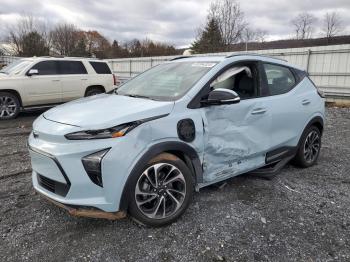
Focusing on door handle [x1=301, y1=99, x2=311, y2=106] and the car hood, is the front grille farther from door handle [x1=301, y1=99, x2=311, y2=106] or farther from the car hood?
door handle [x1=301, y1=99, x2=311, y2=106]

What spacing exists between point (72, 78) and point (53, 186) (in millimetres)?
7800

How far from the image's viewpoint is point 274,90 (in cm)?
414

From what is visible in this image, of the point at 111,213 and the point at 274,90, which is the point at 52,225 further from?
the point at 274,90

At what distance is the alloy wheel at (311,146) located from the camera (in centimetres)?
485

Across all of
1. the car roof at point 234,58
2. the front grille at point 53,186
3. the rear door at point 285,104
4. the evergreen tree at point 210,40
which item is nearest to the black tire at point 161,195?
the front grille at point 53,186

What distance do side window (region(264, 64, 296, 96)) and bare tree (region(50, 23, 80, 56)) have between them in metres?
49.7

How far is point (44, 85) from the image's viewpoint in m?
9.45

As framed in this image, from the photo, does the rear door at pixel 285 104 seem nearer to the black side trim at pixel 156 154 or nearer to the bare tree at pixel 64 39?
the black side trim at pixel 156 154

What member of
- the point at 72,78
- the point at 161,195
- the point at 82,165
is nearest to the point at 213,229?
the point at 161,195

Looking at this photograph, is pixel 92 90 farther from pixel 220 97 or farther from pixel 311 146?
pixel 220 97

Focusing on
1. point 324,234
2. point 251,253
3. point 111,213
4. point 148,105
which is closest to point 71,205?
point 111,213

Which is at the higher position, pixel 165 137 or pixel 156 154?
pixel 165 137

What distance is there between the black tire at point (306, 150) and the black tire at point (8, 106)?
784 centimetres

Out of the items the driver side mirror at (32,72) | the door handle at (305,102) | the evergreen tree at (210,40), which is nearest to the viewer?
the door handle at (305,102)
